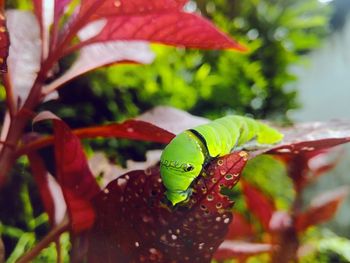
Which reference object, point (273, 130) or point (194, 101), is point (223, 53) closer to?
point (194, 101)

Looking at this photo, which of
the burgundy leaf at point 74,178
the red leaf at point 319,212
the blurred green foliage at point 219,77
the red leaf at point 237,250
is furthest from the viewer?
the blurred green foliage at point 219,77

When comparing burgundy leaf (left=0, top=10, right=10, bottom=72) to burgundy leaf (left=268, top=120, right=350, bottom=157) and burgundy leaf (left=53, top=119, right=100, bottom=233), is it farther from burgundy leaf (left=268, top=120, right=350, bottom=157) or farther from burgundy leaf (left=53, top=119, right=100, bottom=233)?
burgundy leaf (left=268, top=120, right=350, bottom=157)

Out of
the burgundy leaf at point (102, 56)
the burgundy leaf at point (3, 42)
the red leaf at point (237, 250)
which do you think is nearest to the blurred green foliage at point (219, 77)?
the burgundy leaf at point (102, 56)

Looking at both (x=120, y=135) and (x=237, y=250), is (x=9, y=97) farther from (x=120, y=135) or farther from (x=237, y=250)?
(x=237, y=250)

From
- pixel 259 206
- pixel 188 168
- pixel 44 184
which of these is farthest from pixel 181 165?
pixel 259 206

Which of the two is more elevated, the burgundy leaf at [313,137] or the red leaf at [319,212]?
the burgundy leaf at [313,137]

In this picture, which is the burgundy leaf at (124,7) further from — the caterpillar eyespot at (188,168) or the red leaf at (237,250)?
the red leaf at (237,250)

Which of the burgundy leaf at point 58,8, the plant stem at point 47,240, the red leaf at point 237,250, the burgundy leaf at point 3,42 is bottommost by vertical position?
the red leaf at point 237,250
